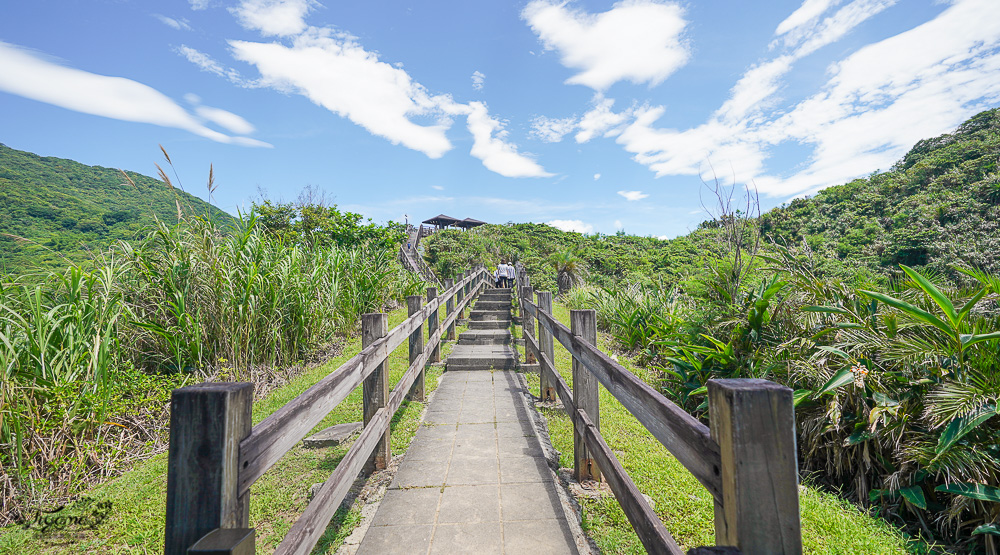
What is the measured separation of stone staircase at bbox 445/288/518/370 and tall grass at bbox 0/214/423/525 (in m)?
2.25

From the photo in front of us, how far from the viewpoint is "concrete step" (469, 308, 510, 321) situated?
959 centimetres

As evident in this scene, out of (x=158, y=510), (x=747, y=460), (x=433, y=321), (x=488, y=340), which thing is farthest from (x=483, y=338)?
(x=747, y=460)

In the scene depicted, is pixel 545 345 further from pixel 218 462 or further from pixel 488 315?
pixel 488 315

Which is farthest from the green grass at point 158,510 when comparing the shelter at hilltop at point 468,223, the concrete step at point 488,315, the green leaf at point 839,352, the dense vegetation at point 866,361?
the shelter at hilltop at point 468,223

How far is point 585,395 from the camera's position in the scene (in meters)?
2.84

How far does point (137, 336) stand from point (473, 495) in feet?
13.4

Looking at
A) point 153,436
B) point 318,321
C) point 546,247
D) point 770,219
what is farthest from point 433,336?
point 770,219

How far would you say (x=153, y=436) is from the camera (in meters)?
3.71

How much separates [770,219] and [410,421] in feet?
132

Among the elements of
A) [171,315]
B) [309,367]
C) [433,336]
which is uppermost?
[171,315]

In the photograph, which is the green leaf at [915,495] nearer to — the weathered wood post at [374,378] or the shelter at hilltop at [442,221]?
the weathered wood post at [374,378]

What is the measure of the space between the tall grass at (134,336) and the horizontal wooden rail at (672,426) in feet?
12.3

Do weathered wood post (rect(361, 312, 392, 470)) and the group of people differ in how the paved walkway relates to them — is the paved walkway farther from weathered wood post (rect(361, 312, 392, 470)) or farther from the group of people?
the group of people

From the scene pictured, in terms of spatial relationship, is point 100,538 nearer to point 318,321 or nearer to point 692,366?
point 318,321
